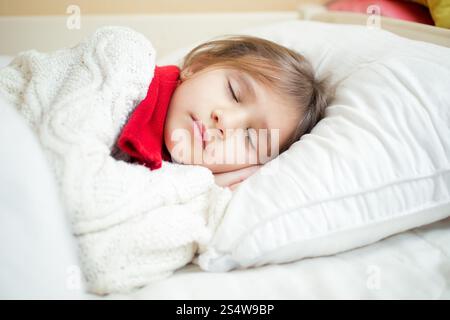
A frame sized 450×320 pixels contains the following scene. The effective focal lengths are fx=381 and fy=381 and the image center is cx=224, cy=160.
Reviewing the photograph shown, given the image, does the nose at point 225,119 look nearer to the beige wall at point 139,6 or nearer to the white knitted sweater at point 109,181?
the white knitted sweater at point 109,181

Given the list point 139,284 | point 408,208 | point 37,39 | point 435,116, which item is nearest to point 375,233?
point 408,208

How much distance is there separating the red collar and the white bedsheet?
7.6 inches

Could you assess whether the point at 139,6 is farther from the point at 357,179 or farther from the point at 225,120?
the point at 357,179

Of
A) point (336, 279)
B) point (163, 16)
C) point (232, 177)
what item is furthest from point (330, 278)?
point (163, 16)

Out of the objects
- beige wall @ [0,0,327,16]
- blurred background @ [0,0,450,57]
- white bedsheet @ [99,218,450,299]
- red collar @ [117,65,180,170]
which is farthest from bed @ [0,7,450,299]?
beige wall @ [0,0,327,16]

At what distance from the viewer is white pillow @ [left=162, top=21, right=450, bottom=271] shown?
549 mm

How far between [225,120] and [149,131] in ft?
0.46

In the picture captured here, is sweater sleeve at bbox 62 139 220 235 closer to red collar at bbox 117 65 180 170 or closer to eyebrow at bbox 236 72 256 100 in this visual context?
red collar at bbox 117 65 180 170

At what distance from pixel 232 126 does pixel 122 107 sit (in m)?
0.20

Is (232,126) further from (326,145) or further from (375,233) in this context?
(375,233)

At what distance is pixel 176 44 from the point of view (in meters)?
1.43

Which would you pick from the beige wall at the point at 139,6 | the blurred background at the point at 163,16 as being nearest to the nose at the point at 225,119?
the blurred background at the point at 163,16

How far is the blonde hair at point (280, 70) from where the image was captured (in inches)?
31.1

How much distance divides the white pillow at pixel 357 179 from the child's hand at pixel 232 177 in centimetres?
12
